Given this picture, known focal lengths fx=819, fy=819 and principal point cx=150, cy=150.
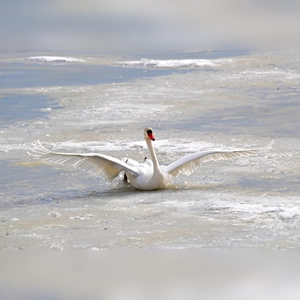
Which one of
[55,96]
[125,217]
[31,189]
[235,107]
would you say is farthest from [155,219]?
[55,96]

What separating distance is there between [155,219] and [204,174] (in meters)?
2.35

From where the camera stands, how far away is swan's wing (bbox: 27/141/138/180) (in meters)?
8.52

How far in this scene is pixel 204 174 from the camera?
9.49 metres

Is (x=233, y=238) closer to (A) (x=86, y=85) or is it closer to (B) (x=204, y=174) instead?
(B) (x=204, y=174)

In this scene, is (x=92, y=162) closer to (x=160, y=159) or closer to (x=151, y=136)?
(x=151, y=136)

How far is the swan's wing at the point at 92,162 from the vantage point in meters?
8.52

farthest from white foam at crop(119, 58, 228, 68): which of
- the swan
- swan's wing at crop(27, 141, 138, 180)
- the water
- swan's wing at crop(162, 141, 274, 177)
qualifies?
swan's wing at crop(27, 141, 138, 180)

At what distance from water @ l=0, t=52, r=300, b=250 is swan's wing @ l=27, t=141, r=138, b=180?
233mm

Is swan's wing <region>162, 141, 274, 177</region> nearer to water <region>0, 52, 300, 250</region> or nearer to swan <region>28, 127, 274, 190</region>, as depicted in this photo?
swan <region>28, 127, 274, 190</region>

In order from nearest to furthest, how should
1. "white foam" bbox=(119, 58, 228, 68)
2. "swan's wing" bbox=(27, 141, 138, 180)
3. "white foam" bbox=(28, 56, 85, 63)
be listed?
"swan's wing" bbox=(27, 141, 138, 180) < "white foam" bbox=(119, 58, 228, 68) < "white foam" bbox=(28, 56, 85, 63)

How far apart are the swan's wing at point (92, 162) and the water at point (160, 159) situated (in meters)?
0.23

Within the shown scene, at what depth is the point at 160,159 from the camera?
1052cm

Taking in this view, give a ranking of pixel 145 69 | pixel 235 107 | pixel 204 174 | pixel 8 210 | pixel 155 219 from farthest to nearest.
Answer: pixel 145 69, pixel 235 107, pixel 204 174, pixel 8 210, pixel 155 219

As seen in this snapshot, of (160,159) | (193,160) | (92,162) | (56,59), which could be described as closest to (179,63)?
(56,59)
